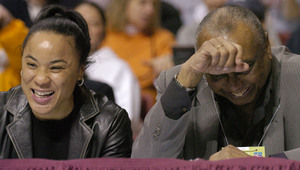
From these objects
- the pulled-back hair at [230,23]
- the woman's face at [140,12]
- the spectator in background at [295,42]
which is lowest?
the pulled-back hair at [230,23]

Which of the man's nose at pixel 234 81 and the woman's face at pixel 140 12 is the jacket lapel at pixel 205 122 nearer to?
the man's nose at pixel 234 81

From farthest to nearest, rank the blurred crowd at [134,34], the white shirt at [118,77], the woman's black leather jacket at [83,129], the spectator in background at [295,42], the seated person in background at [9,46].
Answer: the spectator in background at [295,42]
the white shirt at [118,77]
the blurred crowd at [134,34]
the seated person in background at [9,46]
the woman's black leather jacket at [83,129]

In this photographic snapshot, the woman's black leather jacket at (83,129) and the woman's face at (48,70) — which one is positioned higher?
the woman's face at (48,70)

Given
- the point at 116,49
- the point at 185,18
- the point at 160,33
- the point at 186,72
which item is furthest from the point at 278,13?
the point at 186,72

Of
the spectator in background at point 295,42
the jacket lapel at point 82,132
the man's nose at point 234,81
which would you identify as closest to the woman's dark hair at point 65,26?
the jacket lapel at point 82,132

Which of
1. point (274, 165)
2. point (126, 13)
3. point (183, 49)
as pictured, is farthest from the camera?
point (126, 13)

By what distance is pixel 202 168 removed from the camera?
1460 mm

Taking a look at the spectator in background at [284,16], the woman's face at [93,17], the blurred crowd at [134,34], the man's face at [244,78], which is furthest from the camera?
the spectator in background at [284,16]

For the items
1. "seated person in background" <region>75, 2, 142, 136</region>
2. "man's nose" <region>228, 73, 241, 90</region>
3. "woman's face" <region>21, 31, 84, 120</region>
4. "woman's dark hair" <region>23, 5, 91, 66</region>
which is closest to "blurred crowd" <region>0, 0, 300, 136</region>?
"seated person in background" <region>75, 2, 142, 136</region>

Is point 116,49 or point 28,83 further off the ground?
point 116,49

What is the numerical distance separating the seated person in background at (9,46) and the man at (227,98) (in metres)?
1.58

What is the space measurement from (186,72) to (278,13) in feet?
11.8

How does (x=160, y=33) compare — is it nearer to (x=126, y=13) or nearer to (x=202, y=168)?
→ (x=126, y=13)

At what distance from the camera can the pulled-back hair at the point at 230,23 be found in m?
1.90
